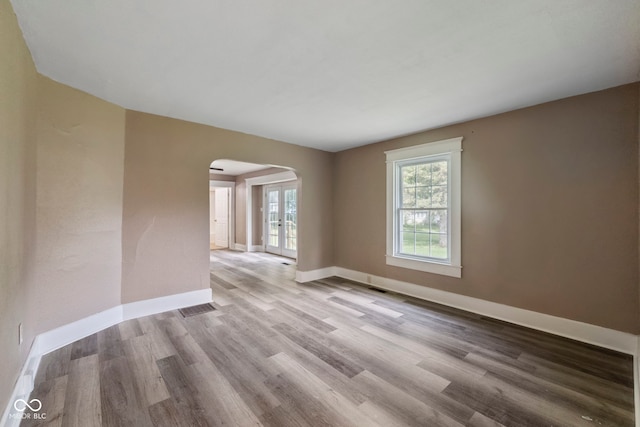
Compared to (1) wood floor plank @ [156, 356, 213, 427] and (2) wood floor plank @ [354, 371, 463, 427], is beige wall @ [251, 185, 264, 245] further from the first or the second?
(2) wood floor plank @ [354, 371, 463, 427]

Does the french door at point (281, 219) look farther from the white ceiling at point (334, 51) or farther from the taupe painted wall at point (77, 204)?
the taupe painted wall at point (77, 204)

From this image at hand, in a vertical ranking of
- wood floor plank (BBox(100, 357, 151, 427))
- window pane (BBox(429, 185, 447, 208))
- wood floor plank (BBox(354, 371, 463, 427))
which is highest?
window pane (BBox(429, 185, 447, 208))

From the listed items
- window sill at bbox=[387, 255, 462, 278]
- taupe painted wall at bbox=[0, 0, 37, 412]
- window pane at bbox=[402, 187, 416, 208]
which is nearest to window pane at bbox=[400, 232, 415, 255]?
window sill at bbox=[387, 255, 462, 278]

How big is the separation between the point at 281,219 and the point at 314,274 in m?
2.94

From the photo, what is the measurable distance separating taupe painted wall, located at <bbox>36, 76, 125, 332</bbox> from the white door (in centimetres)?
584

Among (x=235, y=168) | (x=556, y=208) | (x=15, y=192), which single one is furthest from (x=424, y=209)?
(x=235, y=168)

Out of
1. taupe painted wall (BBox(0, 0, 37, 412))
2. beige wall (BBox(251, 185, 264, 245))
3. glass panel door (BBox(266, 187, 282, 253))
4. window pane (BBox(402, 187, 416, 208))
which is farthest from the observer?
beige wall (BBox(251, 185, 264, 245))

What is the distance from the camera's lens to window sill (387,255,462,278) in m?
3.41

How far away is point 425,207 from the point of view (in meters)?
3.78

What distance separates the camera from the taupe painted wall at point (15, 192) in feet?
4.62

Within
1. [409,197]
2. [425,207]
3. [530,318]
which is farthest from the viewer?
[409,197]

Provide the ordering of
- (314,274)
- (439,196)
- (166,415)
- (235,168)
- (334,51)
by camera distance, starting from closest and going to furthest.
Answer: (166,415), (334,51), (439,196), (314,274), (235,168)

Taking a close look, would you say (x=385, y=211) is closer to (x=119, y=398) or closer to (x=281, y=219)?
(x=119, y=398)

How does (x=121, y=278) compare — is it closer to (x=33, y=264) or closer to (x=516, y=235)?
(x=33, y=264)
